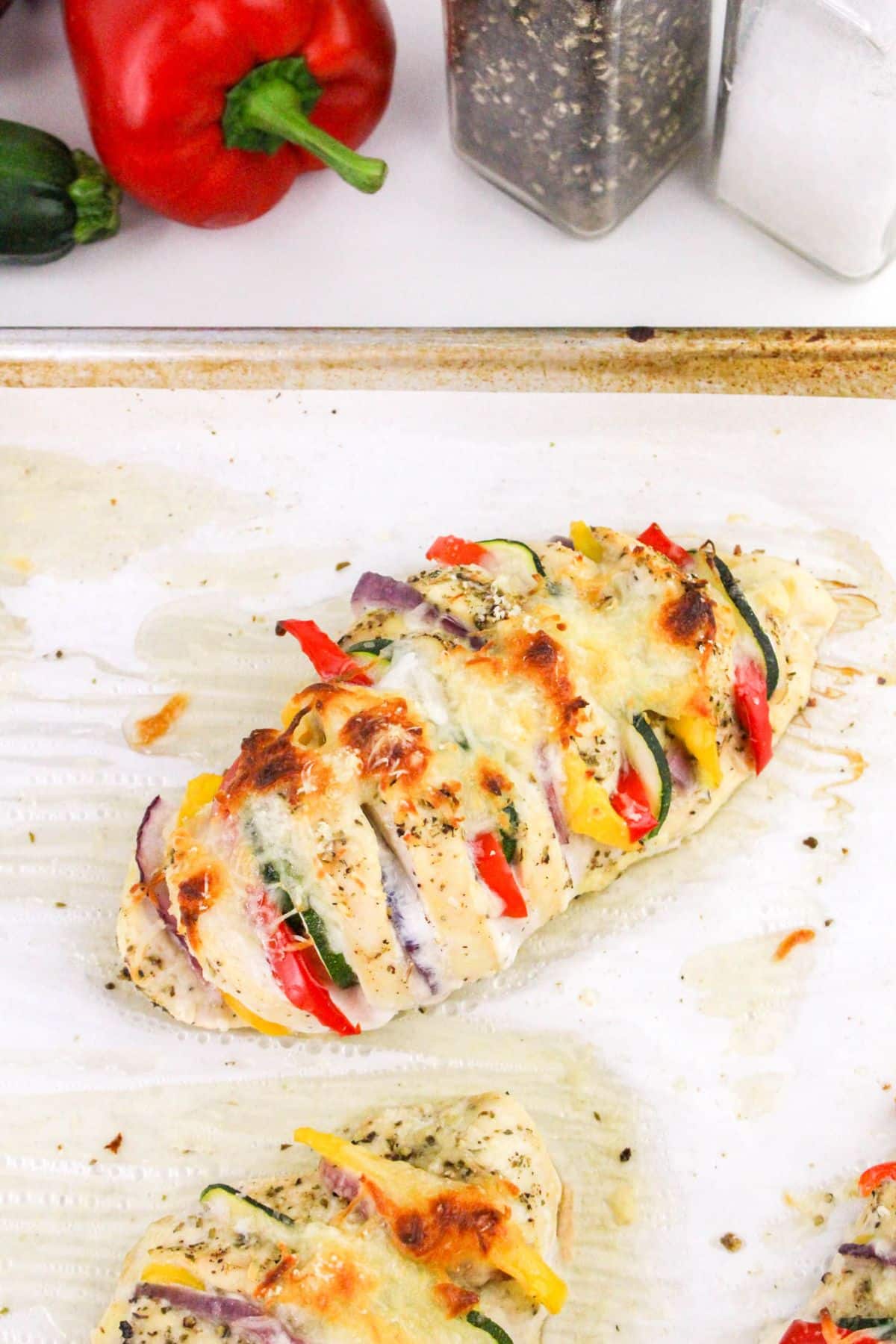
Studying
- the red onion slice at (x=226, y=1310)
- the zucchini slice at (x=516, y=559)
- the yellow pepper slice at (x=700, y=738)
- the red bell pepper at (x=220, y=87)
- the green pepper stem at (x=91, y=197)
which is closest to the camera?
the red onion slice at (x=226, y=1310)

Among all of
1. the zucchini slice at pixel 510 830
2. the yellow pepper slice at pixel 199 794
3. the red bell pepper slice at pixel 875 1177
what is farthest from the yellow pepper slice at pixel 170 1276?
the red bell pepper slice at pixel 875 1177

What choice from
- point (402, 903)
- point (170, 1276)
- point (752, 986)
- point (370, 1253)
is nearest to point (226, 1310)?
point (170, 1276)

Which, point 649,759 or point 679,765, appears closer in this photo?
point 649,759

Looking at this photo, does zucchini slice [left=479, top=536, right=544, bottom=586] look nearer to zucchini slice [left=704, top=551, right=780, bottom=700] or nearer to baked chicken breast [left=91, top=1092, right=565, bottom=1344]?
zucchini slice [left=704, top=551, right=780, bottom=700]

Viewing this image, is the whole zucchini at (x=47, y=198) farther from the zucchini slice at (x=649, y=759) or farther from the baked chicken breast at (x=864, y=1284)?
the baked chicken breast at (x=864, y=1284)

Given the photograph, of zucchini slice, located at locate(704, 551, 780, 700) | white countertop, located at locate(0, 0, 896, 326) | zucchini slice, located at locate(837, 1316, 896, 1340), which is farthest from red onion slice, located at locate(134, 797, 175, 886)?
zucchini slice, located at locate(837, 1316, 896, 1340)

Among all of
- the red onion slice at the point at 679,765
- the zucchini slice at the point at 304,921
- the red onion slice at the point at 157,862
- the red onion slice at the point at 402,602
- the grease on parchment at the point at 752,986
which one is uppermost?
the red onion slice at the point at 402,602

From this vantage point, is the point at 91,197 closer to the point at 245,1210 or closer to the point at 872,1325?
the point at 245,1210
